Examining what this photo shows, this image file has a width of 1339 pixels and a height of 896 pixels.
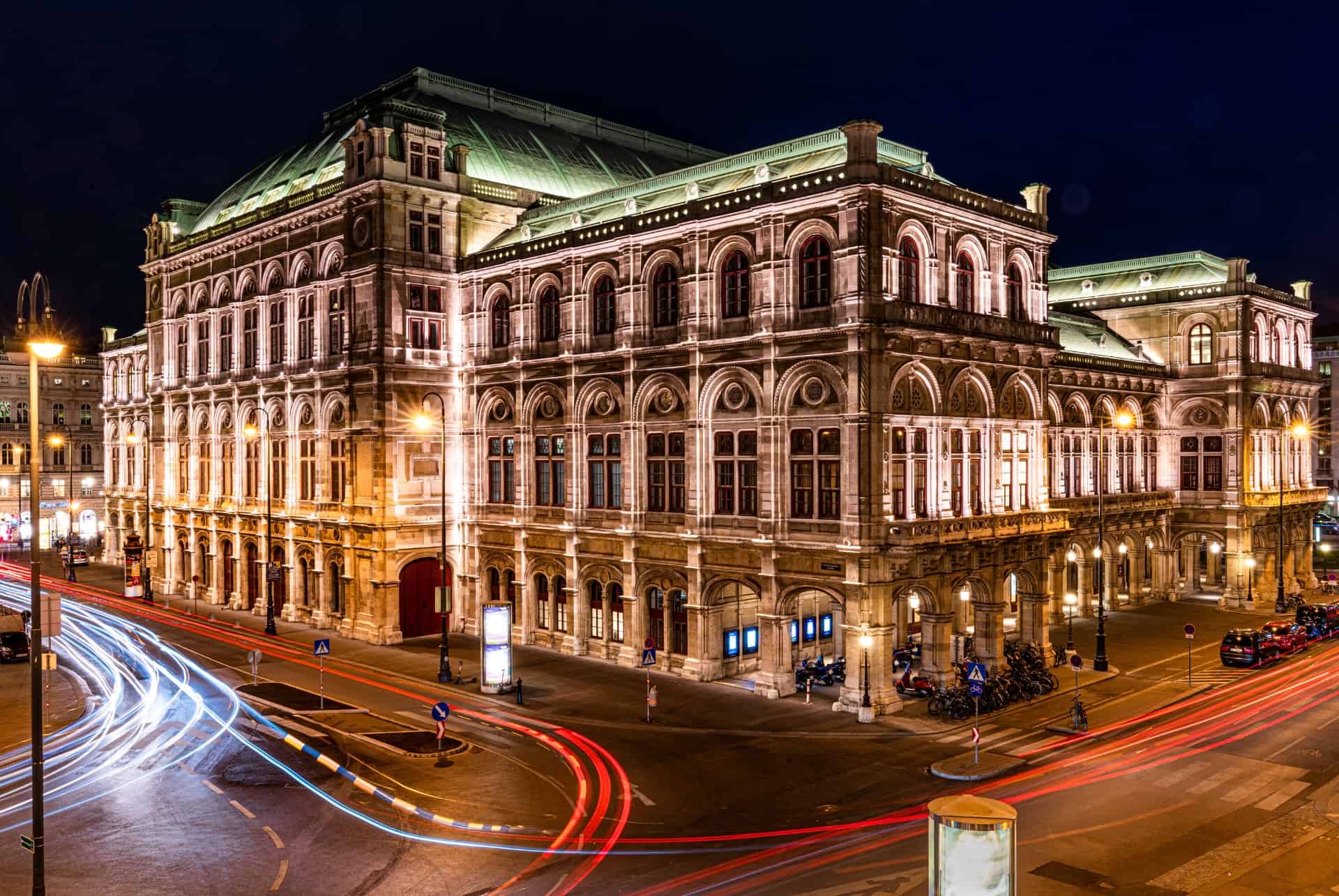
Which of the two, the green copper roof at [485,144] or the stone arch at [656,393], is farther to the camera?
the green copper roof at [485,144]

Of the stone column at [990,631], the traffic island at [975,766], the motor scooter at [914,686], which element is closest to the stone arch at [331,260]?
the motor scooter at [914,686]

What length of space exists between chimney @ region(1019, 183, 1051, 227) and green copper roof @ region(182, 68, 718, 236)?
24501 mm

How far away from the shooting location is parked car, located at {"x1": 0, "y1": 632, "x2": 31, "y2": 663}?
47250mm

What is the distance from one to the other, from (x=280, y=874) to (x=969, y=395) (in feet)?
99.6

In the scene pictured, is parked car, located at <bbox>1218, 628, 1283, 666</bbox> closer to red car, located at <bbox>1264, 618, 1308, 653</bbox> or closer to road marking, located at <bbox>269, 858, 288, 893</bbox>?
red car, located at <bbox>1264, 618, 1308, 653</bbox>

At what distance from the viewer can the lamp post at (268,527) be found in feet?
176

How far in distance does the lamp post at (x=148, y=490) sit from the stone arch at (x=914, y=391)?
5035 cm

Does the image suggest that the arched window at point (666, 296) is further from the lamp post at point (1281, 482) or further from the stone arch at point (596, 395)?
the lamp post at point (1281, 482)

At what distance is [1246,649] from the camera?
145 feet

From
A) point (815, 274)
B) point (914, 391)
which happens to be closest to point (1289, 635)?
point (914, 391)

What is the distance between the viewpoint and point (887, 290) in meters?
37.8

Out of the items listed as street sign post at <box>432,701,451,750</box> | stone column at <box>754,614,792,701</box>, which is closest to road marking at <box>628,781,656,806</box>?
street sign post at <box>432,701,451,750</box>

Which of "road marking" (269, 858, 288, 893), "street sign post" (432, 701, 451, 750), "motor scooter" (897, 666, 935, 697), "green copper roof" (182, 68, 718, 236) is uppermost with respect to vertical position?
"green copper roof" (182, 68, 718, 236)

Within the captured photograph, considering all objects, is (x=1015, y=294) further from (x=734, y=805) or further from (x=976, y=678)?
(x=734, y=805)
